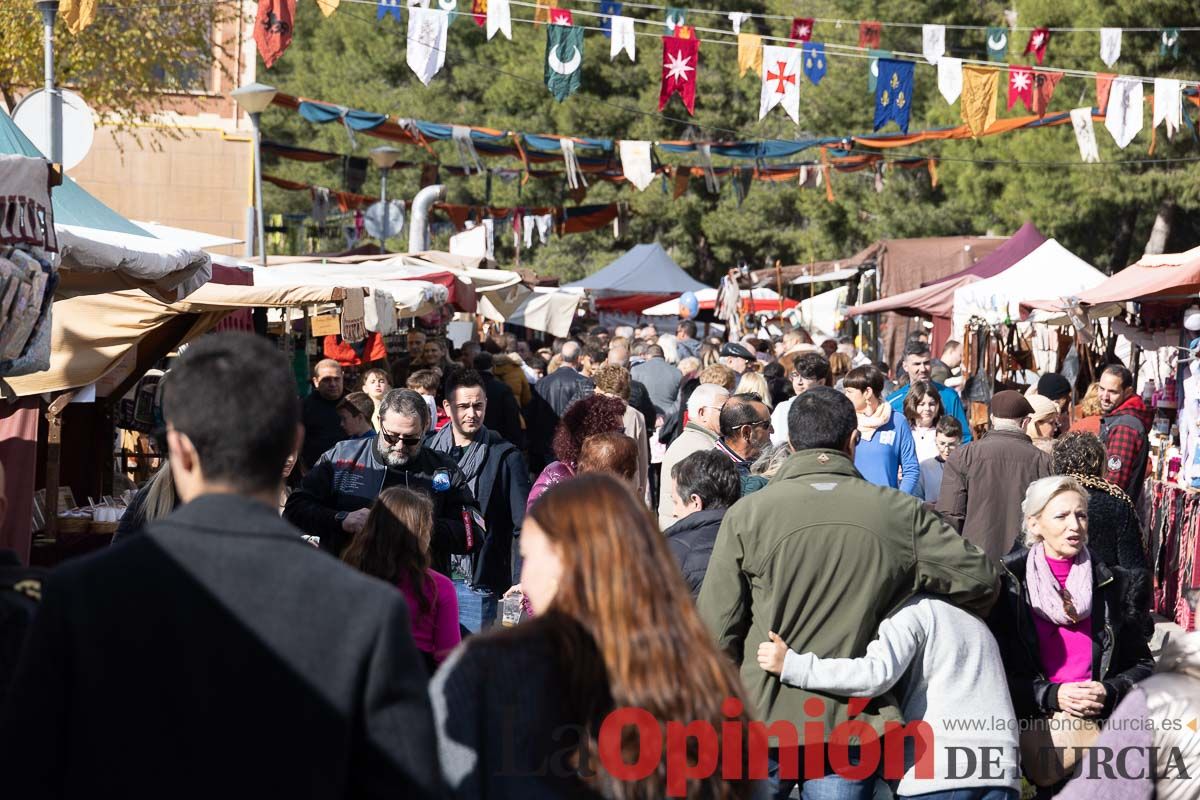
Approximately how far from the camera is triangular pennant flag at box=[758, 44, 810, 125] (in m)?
18.6

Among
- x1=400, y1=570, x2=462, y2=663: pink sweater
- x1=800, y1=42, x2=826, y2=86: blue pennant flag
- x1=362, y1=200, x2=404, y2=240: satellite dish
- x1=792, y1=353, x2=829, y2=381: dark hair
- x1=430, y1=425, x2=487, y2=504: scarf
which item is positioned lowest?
x1=400, y1=570, x2=462, y2=663: pink sweater

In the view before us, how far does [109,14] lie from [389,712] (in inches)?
770

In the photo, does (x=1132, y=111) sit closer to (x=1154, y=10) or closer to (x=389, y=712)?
(x=1154, y=10)

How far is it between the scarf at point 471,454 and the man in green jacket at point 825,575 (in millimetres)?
2651

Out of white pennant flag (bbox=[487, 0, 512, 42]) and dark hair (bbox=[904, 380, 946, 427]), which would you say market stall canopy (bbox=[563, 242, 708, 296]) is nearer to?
white pennant flag (bbox=[487, 0, 512, 42])

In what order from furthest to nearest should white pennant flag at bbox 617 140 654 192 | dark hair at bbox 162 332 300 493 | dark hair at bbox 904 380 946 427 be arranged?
white pennant flag at bbox 617 140 654 192 < dark hair at bbox 904 380 946 427 < dark hair at bbox 162 332 300 493

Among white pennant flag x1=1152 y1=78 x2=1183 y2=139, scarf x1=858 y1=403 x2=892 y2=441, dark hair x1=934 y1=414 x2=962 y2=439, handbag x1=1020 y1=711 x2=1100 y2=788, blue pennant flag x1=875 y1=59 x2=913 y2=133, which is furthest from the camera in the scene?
blue pennant flag x1=875 y1=59 x2=913 y2=133

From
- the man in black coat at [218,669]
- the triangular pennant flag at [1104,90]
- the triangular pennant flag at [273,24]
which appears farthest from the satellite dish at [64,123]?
the triangular pennant flag at [1104,90]

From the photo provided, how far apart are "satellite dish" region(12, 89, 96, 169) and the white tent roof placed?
1156 cm

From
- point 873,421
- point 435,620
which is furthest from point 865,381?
point 435,620

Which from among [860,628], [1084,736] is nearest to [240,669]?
[860,628]

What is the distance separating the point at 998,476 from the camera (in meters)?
7.93

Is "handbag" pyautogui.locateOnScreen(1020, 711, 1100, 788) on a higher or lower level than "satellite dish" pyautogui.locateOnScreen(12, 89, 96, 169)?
lower

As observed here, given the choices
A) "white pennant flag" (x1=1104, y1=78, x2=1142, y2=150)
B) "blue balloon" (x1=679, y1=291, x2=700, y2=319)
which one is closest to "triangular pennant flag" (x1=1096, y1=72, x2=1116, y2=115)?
"white pennant flag" (x1=1104, y1=78, x2=1142, y2=150)
